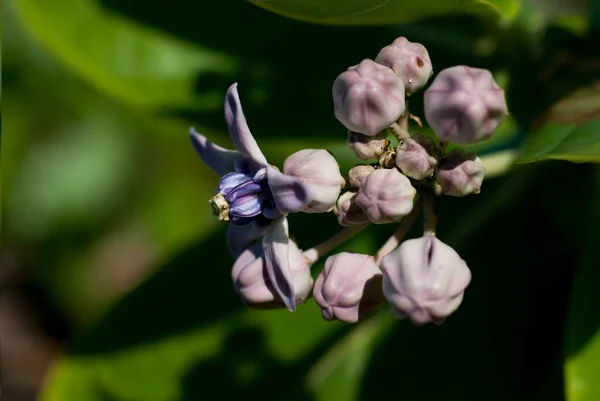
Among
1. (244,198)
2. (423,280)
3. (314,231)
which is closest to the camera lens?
(423,280)

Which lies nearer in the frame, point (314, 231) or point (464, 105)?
point (464, 105)

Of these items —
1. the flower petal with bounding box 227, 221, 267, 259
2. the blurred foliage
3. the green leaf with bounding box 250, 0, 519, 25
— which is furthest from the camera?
the blurred foliage

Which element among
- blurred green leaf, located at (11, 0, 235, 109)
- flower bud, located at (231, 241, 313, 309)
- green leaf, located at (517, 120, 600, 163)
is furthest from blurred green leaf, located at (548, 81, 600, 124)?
blurred green leaf, located at (11, 0, 235, 109)

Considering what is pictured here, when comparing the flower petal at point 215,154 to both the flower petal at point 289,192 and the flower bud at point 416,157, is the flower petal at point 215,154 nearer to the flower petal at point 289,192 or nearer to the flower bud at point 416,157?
the flower petal at point 289,192

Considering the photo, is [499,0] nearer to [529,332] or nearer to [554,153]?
[554,153]

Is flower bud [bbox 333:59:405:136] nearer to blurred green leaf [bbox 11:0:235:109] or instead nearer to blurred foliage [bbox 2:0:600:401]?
blurred foliage [bbox 2:0:600:401]

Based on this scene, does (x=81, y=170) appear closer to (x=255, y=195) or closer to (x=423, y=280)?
(x=255, y=195)

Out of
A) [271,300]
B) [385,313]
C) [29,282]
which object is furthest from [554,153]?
[29,282]

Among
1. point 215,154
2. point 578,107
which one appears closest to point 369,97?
point 215,154
